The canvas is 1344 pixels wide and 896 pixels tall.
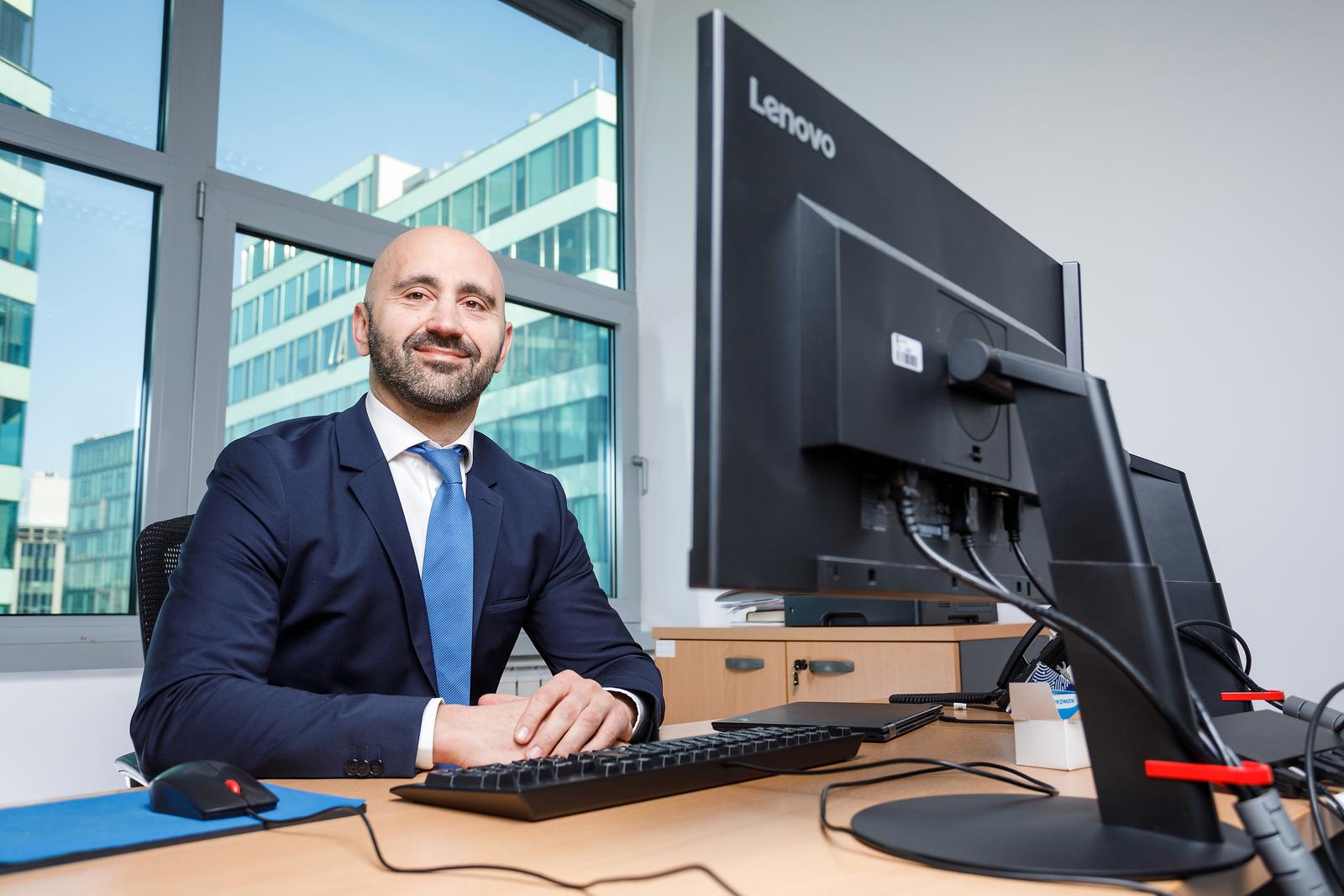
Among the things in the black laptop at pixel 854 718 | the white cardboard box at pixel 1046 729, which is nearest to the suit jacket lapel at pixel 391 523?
the black laptop at pixel 854 718

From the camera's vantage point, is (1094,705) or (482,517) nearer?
(1094,705)

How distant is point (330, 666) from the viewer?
1.26 metres

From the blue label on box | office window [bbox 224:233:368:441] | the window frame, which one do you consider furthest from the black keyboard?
office window [bbox 224:233:368:441]

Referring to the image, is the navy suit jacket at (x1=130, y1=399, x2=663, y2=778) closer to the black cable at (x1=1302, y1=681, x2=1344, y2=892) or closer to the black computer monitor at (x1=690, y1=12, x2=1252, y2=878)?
the black computer monitor at (x1=690, y1=12, x2=1252, y2=878)

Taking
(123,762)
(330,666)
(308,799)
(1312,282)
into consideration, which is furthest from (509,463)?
(1312,282)

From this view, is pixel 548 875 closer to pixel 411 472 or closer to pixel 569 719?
pixel 569 719

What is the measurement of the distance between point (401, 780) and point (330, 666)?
398 millimetres

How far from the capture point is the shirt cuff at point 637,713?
1.19 meters

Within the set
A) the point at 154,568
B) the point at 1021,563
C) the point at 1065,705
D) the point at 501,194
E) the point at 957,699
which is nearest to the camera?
the point at 1021,563

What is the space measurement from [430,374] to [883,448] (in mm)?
978

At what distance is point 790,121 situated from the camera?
2.21ft

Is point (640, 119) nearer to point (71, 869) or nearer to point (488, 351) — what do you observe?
point (488, 351)

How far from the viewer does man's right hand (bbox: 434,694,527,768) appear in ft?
3.08

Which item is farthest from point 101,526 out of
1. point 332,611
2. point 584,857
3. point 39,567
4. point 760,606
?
point 584,857
